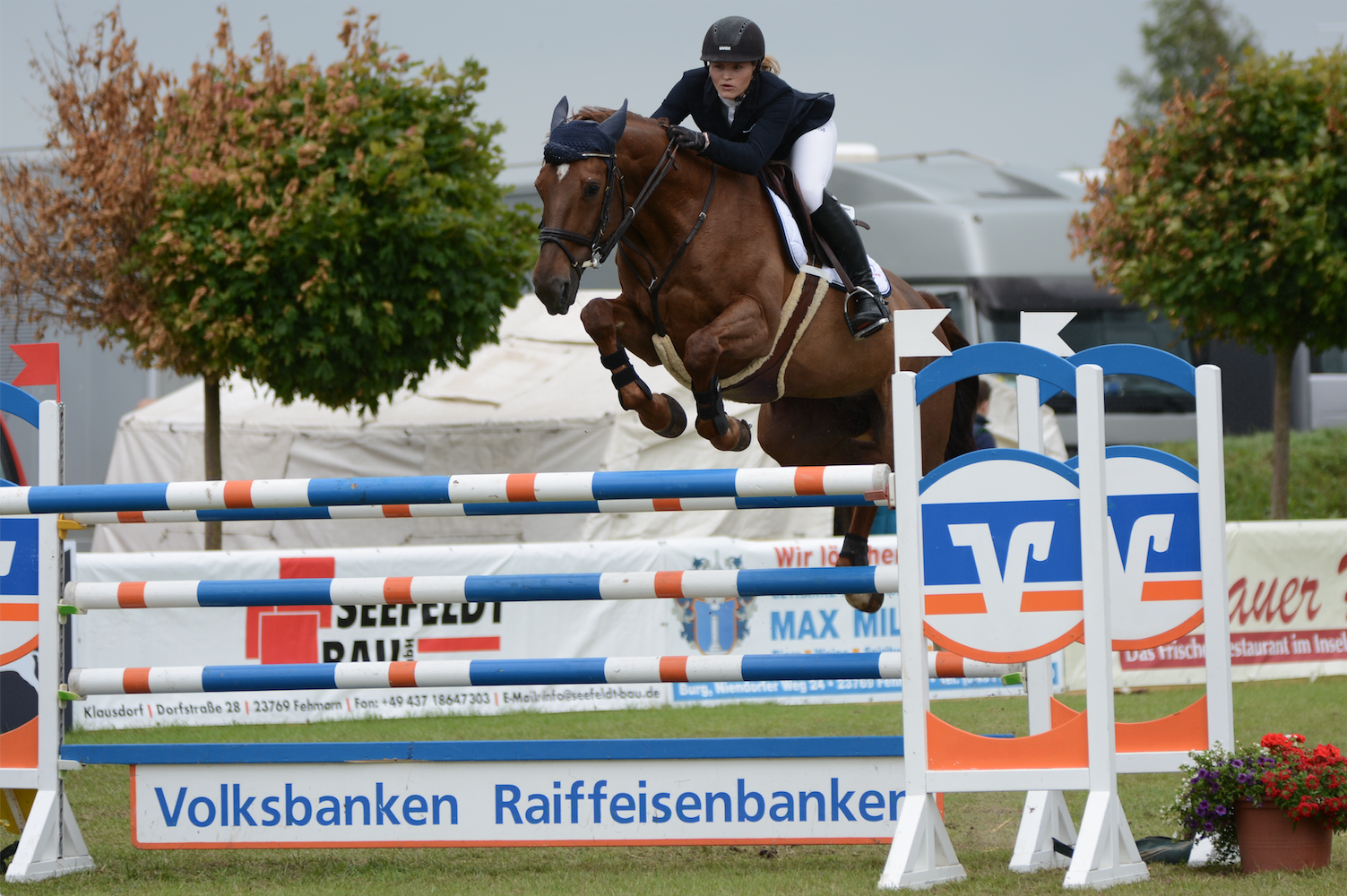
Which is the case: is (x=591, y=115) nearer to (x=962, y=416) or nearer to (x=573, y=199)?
(x=573, y=199)

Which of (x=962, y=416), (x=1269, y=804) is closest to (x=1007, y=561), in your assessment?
(x=1269, y=804)

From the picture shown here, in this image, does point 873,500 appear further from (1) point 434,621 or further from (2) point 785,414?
(1) point 434,621

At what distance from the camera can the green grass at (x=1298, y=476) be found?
38.9 ft

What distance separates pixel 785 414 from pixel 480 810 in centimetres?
169

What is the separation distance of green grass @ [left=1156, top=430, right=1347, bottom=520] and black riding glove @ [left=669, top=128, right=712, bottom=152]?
30.6 feet

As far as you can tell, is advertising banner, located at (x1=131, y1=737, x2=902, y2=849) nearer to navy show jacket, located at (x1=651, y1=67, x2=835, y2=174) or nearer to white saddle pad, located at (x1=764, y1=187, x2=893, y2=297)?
white saddle pad, located at (x1=764, y1=187, x2=893, y2=297)

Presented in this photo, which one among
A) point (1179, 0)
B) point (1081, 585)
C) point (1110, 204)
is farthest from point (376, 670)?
point (1179, 0)

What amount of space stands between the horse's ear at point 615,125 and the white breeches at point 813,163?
2.15ft

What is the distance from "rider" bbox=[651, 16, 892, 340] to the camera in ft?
11.6

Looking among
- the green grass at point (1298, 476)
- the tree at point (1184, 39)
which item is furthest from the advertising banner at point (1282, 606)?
the tree at point (1184, 39)

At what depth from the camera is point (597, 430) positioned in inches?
402

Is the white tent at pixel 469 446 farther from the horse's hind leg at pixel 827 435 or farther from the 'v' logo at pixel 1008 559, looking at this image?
the 'v' logo at pixel 1008 559

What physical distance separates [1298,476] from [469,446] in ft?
25.8

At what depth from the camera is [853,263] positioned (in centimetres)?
386
